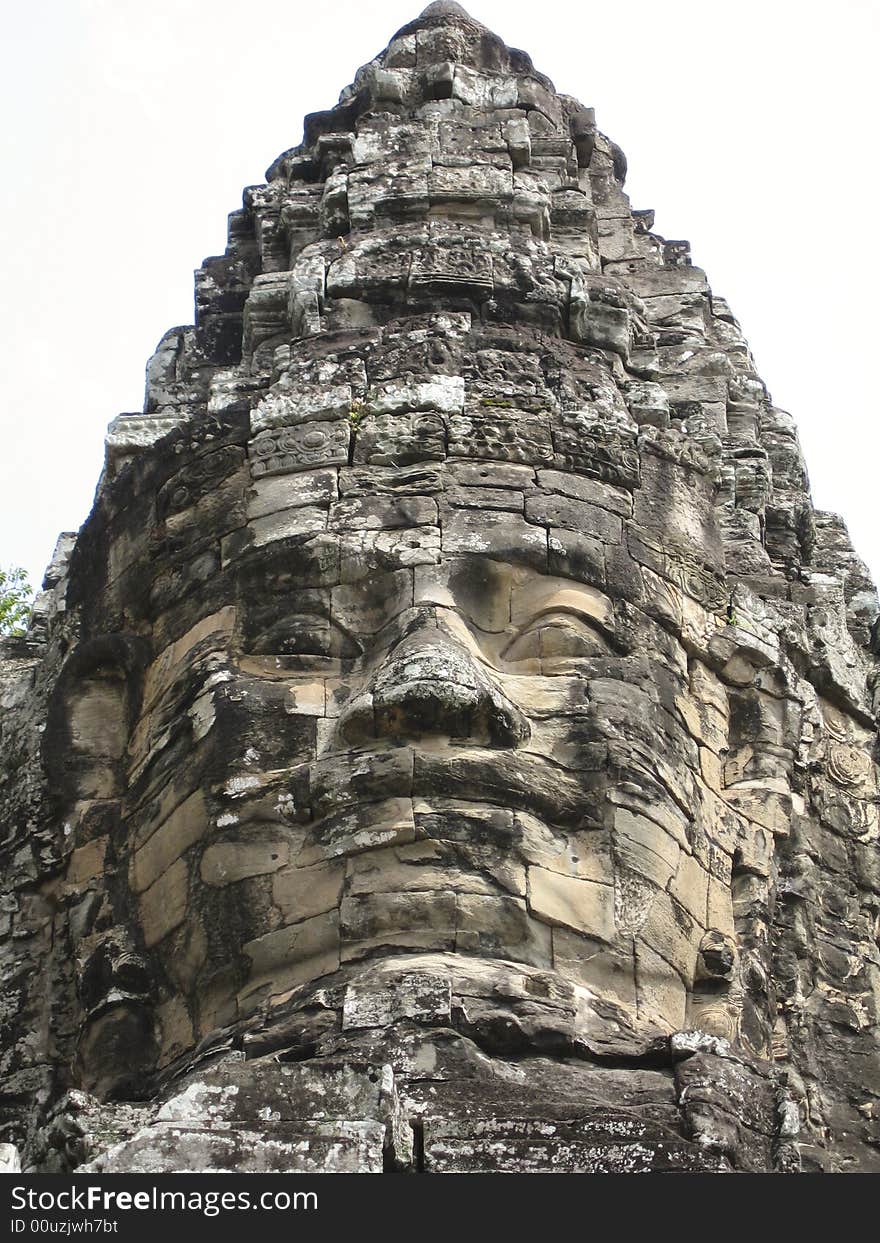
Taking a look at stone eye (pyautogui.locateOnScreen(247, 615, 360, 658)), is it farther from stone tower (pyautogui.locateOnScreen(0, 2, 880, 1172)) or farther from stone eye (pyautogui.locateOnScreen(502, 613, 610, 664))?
stone eye (pyautogui.locateOnScreen(502, 613, 610, 664))

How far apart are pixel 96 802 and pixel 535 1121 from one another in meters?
4.20

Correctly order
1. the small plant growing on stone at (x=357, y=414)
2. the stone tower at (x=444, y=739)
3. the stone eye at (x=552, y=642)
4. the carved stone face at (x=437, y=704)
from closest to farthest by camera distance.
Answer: the stone tower at (x=444, y=739), the carved stone face at (x=437, y=704), the stone eye at (x=552, y=642), the small plant growing on stone at (x=357, y=414)

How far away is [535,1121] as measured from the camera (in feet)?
38.8

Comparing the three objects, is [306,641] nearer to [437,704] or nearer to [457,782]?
[437,704]

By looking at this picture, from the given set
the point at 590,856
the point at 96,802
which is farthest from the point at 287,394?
the point at 590,856

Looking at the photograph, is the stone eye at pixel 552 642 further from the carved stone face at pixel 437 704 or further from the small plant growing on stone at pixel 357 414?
the small plant growing on stone at pixel 357 414

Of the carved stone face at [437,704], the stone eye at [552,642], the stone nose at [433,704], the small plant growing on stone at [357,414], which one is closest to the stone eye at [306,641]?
the carved stone face at [437,704]

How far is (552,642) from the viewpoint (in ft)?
47.9

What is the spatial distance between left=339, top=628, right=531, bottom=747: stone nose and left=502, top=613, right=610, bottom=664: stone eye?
0.62 meters

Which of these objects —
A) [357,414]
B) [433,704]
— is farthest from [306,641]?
[357,414]

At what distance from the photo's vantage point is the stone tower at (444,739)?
496 inches

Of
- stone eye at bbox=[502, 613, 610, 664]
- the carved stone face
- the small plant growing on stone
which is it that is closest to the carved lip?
the carved stone face

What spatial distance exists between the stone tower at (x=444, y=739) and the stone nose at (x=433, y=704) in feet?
0.08

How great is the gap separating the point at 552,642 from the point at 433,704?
115cm
